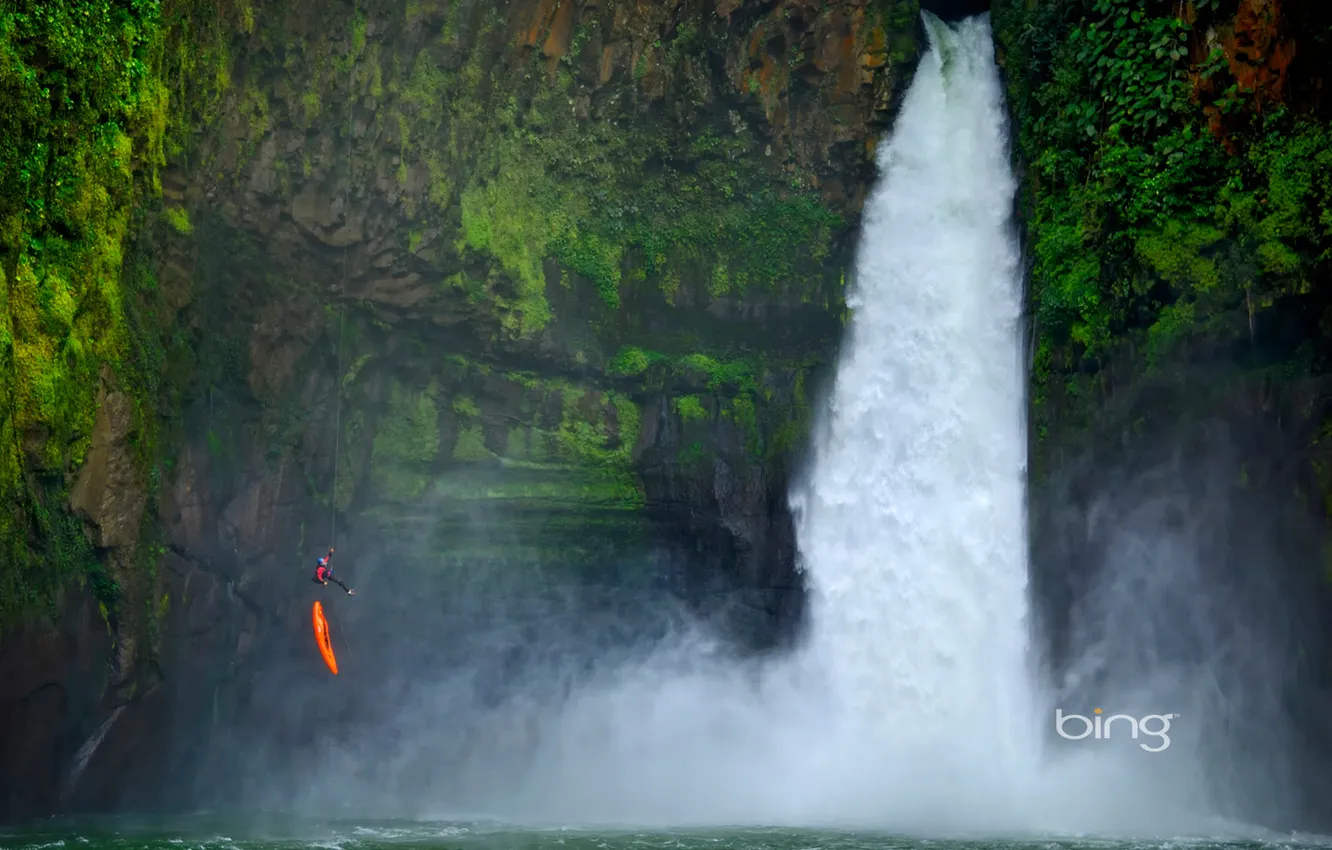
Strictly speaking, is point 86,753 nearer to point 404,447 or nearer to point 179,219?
point 404,447

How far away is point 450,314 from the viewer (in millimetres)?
22859

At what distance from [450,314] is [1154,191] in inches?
459

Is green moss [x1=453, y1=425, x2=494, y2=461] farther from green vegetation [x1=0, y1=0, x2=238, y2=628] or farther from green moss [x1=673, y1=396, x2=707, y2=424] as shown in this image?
green vegetation [x1=0, y1=0, x2=238, y2=628]

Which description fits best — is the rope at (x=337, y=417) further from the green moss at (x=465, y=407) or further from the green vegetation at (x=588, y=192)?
the green vegetation at (x=588, y=192)

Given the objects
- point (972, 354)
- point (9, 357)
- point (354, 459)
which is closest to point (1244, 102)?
point (972, 354)

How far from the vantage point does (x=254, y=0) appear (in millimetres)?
21172

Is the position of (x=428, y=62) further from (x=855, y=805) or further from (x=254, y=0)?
(x=855, y=805)

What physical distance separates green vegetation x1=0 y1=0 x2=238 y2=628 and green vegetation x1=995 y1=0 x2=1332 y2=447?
14.2 metres

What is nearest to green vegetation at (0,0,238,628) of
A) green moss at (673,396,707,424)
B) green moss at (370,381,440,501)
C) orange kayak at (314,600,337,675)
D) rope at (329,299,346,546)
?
orange kayak at (314,600,337,675)

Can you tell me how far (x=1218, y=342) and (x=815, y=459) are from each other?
7.48 metres

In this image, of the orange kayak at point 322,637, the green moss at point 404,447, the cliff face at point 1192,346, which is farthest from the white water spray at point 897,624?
the green moss at point 404,447

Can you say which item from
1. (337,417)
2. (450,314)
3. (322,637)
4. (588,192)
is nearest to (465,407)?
(450,314)

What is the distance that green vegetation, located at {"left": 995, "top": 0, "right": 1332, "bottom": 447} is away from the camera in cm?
1845

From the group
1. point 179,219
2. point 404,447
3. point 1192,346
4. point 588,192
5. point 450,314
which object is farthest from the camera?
point 588,192
